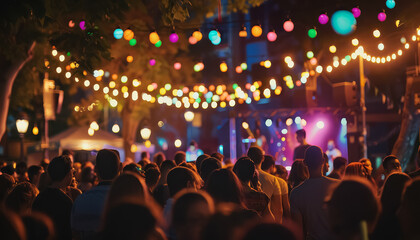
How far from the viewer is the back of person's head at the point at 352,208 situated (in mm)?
3752

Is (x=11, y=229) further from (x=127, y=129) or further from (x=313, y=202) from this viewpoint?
(x=127, y=129)

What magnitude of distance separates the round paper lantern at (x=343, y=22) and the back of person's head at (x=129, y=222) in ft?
21.4

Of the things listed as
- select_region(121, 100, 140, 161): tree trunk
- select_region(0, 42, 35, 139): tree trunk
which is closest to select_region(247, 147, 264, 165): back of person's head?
select_region(0, 42, 35, 139): tree trunk

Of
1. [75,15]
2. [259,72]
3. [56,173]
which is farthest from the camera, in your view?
[259,72]

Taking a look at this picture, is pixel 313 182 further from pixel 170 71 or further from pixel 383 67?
pixel 170 71

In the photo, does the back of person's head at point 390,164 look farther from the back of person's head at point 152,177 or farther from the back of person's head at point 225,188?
the back of person's head at point 225,188

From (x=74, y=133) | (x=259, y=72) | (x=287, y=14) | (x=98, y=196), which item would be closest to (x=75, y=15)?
(x=287, y=14)

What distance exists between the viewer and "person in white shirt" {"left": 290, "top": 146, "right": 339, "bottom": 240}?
5703 mm

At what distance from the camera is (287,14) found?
40.3ft

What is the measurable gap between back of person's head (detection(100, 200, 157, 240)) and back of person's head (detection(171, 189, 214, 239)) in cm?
39

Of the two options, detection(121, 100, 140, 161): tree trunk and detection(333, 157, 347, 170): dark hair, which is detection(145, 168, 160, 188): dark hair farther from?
detection(121, 100, 140, 161): tree trunk

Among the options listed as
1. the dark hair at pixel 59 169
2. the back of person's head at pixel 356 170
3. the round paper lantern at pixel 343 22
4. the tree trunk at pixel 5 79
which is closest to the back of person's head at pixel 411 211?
the dark hair at pixel 59 169

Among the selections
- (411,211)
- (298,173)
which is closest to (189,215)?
(411,211)

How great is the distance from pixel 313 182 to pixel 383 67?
17.3m
